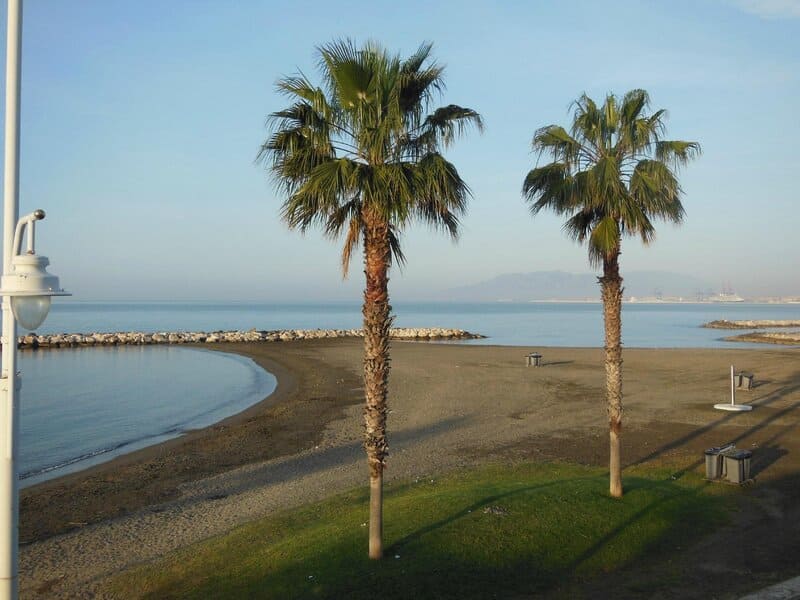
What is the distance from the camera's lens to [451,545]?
893 centimetres

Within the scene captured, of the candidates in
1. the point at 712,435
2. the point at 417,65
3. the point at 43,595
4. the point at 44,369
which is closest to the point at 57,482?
the point at 43,595

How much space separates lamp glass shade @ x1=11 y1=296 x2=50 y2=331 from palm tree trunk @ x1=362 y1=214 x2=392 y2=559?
13.0ft

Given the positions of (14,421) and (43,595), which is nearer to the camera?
(14,421)

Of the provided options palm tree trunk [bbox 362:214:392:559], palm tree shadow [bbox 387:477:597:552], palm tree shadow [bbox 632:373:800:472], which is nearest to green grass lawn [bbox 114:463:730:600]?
palm tree shadow [bbox 387:477:597:552]

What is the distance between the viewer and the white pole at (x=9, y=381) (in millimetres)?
4977

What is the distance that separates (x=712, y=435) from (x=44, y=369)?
41580 mm

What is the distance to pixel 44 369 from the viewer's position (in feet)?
148

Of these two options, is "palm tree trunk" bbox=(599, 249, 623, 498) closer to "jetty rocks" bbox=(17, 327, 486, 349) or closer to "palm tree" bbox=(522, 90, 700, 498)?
"palm tree" bbox=(522, 90, 700, 498)

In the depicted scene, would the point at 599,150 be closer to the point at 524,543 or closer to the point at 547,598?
the point at 524,543

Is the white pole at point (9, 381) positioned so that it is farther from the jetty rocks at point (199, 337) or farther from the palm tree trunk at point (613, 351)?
the jetty rocks at point (199, 337)

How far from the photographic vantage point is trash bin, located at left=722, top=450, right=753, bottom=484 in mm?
13023

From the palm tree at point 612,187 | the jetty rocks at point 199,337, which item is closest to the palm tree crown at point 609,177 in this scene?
the palm tree at point 612,187

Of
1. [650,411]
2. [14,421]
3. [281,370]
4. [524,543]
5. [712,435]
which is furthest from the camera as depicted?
[281,370]

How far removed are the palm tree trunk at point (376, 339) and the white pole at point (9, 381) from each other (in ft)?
13.2
